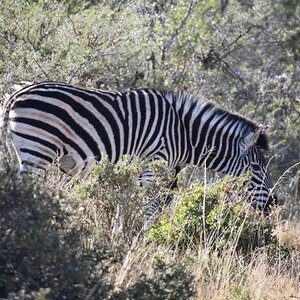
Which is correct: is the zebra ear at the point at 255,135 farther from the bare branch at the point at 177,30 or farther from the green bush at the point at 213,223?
the bare branch at the point at 177,30

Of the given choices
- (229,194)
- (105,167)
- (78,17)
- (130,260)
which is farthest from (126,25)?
(130,260)

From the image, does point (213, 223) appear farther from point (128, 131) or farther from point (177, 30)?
point (177, 30)

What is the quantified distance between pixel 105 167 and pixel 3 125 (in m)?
1.74

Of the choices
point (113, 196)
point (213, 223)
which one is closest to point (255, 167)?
point (213, 223)

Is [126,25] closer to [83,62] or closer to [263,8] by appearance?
[83,62]

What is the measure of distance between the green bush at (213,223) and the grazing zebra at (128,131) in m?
0.45

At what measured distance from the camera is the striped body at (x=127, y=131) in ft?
25.7

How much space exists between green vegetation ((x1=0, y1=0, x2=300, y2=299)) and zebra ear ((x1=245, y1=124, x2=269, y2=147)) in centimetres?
104

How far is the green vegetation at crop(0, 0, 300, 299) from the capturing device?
420 cm

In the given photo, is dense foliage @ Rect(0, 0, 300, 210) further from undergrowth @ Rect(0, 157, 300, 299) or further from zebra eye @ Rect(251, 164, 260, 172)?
undergrowth @ Rect(0, 157, 300, 299)

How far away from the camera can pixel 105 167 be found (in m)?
6.19

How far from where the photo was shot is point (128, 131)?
28.7 ft

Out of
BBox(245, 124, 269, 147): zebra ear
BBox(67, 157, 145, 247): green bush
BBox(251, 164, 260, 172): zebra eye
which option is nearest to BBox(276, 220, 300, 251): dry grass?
BBox(251, 164, 260, 172): zebra eye

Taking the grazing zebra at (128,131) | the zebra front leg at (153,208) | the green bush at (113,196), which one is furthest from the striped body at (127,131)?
the green bush at (113,196)
